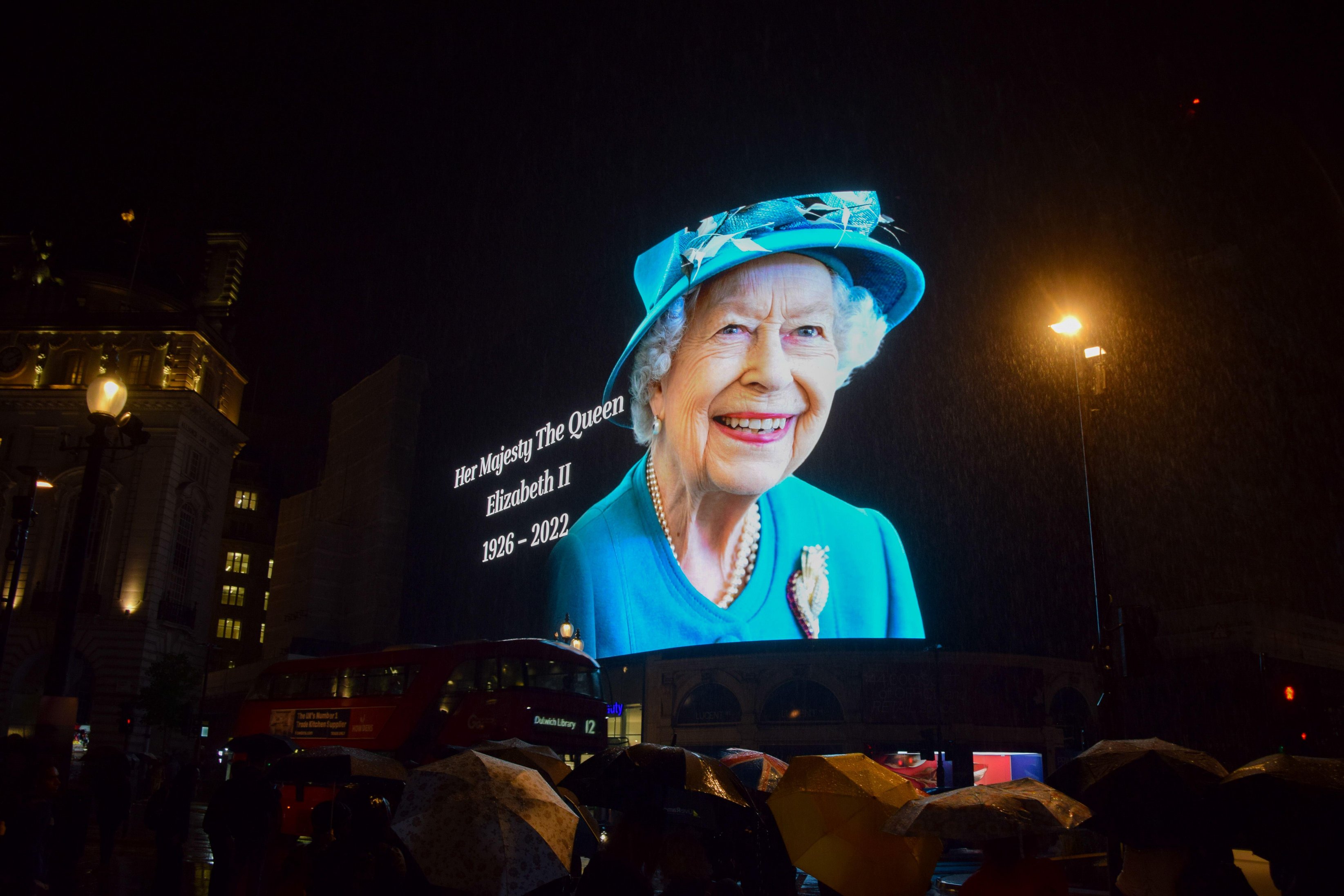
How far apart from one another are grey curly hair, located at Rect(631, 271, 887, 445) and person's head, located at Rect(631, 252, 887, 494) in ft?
0.17

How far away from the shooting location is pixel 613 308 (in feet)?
135

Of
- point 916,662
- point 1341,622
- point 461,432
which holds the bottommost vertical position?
point 916,662

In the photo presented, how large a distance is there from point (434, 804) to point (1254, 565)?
143 ft

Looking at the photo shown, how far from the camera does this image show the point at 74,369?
148 feet

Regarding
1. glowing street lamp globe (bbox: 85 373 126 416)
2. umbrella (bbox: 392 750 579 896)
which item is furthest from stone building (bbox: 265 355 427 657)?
umbrella (bbox: 392 750 579 896)

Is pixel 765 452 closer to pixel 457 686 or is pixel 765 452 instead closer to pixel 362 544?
pixel 457 686

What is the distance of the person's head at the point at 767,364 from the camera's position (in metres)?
31.4

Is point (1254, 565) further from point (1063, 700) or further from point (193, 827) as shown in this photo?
point (193, 827)

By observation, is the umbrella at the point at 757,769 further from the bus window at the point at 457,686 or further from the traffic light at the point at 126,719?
the traffic light at the point at 126,719

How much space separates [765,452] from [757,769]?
21.8 meters

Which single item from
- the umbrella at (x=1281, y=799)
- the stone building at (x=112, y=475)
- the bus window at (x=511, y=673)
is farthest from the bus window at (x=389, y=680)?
the stone building at (x=112, y=475)

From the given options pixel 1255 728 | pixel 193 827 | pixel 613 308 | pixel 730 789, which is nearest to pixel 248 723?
pixel 193 827

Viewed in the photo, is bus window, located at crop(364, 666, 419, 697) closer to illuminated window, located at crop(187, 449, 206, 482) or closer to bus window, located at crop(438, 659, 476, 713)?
bus window, located at crop(438, 659, 476, 713)

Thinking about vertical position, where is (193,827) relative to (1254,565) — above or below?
below
